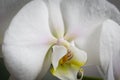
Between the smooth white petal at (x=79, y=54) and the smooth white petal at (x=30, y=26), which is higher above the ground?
the smooth white petal at (x=30, y=26)

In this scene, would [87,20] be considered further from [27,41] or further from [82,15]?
[27,41]

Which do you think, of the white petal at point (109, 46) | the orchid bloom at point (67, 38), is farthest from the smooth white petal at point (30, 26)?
the white petal at point (109, 46)

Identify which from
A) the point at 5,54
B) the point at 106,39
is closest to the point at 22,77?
the point at 5,54

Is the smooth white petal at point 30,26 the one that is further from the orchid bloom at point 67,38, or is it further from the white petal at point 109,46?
the white petal at point 109,46

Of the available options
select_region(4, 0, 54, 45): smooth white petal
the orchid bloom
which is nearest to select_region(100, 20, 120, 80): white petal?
the orchid bloom

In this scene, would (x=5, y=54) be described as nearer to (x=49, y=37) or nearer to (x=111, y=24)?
(x=49, y=37)

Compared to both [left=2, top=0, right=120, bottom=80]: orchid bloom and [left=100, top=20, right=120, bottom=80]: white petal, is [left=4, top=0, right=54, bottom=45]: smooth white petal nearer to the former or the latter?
[left=2, top=0, right=120, bottom=80]: orchid bloom
